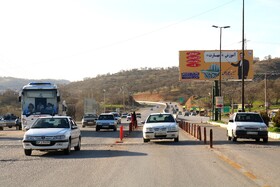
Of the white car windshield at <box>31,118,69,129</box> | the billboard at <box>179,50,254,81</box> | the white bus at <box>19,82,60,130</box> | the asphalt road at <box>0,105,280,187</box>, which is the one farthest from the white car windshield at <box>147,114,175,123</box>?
the billboard at <box>179,50,254,81</box>

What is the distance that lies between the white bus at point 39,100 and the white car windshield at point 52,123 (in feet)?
48.4

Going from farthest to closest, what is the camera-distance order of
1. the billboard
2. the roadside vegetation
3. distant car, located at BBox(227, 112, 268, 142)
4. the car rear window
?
1. the roadside vegetation
2. the billboard
3. the car rear window
4. distant car, located at BBox(227, 112, 268, 142)

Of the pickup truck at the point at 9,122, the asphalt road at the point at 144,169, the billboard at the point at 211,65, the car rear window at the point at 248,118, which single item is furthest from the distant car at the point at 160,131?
the billboard at the point at 211,65

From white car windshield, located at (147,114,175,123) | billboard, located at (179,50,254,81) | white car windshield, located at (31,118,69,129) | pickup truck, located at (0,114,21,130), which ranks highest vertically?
billboard, located at (179,50,254,81)

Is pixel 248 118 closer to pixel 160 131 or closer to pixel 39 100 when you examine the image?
pixel 160 131

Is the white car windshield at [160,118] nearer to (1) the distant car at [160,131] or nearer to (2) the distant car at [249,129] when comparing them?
(1) the distant car at [160,131]

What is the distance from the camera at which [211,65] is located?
73125 millimetres

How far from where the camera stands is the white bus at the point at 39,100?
121ft

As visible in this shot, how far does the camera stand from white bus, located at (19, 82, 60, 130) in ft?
121

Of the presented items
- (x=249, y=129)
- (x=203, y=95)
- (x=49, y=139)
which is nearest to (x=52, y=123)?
(x=49, y=139)

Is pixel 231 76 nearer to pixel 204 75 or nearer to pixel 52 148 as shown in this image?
pixel 204 75

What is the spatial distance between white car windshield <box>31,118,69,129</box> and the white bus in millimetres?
14747

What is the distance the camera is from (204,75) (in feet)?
240

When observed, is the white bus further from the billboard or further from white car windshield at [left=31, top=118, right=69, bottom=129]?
the billboard
